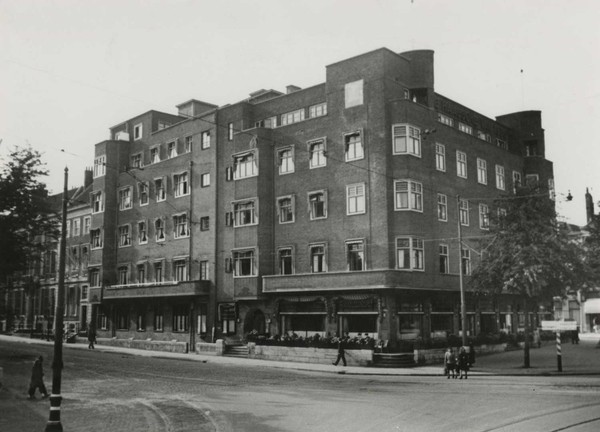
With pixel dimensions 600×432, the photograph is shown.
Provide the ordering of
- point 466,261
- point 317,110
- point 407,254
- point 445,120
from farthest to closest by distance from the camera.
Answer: point 445,120 → point 466,261 → point 317,110 → point 407,254

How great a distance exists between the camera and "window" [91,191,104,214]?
5897cm

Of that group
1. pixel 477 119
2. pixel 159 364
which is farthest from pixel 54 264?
pixel 477 119

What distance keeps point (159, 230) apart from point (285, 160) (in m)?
15.7

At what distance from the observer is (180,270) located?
1992 inches

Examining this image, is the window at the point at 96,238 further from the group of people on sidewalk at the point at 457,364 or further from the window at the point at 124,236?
the group of people on sidewalk at the point at 457,364

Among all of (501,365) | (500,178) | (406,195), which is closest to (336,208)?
(406,195)

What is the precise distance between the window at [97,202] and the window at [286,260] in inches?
947

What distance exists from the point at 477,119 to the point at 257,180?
64.4 feet

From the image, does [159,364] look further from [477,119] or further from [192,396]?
[477,119]

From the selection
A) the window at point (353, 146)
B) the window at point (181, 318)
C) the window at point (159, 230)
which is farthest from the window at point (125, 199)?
the window at point (353, 146)

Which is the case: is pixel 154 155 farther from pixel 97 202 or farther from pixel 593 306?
pixel 593 306

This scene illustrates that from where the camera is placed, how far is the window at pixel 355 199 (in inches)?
1523

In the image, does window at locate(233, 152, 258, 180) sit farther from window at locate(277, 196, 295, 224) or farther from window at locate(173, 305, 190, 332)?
window at locate(173, 305, 190, 332)

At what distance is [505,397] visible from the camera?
19.6 meters
